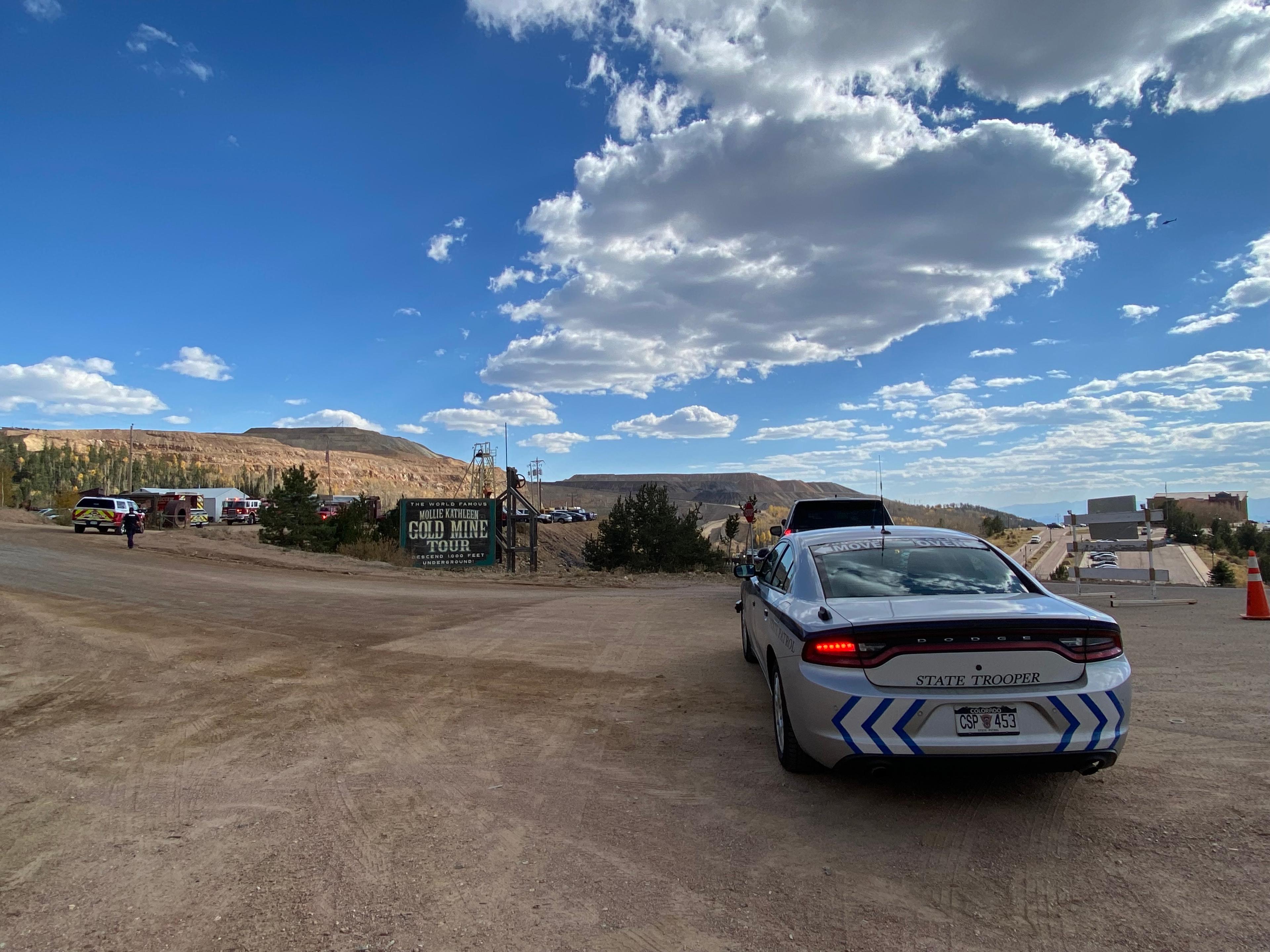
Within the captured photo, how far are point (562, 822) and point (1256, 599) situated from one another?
43.6ft

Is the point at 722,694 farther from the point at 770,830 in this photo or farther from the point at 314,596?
the point at 314,596

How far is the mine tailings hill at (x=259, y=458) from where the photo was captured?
141875 millimetres

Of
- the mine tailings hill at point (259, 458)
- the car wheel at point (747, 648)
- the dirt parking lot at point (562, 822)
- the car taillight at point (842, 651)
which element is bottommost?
the dirt parking lot at point (562, 822)

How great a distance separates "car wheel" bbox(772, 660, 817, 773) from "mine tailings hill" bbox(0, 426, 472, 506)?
403 feet

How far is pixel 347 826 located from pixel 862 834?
8.98 ft

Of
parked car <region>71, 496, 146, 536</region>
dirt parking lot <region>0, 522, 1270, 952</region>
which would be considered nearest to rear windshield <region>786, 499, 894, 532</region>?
dirt parking lot <region>0, 522, 1270, 952</region>

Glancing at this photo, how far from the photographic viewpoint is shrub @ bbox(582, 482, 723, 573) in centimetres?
3669

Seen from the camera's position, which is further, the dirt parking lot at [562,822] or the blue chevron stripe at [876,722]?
the blue chevron stripe at [876,722]

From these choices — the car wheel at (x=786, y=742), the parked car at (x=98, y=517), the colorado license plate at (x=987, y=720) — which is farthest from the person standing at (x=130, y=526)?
the colorado license plate at (x=987, y=720)

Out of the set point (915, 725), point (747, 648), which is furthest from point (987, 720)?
point (747, 648)

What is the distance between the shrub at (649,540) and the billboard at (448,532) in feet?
29.2

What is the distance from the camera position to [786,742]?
5.14 metres

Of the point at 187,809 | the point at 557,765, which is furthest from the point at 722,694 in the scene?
the point at 187,809

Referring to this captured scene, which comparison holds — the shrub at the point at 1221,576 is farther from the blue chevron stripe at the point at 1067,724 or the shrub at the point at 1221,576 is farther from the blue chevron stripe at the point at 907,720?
the blue chevron stripe at the point at 907,720
